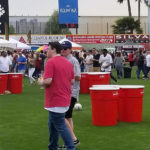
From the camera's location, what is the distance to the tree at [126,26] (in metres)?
70.4

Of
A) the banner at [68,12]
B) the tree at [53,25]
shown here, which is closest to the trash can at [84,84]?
the banner at [68,12]

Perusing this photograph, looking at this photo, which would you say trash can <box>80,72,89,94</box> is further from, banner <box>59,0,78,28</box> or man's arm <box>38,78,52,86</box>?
banner <box>59,0,78,28</box>

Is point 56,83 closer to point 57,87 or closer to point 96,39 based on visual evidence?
point 57,87

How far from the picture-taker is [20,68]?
2675 centimetres

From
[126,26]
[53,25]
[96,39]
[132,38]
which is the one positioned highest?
[53,25]

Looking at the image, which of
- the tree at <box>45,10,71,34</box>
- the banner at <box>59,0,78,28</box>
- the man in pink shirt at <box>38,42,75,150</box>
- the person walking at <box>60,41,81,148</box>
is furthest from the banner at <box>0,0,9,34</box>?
the tree at <box>45,10,71,34</box>

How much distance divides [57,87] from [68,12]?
35.3 metres

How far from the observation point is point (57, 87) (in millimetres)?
6852

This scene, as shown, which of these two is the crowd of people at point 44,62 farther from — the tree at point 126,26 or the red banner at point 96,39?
the tree at point 126,26

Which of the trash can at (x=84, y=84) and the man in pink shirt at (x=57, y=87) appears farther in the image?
the trash can at (x=84, y=84)

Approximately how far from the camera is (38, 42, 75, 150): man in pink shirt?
6.84 metres

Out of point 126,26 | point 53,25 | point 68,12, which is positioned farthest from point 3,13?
point 53,25

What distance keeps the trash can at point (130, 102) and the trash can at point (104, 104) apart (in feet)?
1.58

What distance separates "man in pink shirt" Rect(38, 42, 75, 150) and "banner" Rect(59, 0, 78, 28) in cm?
3433
